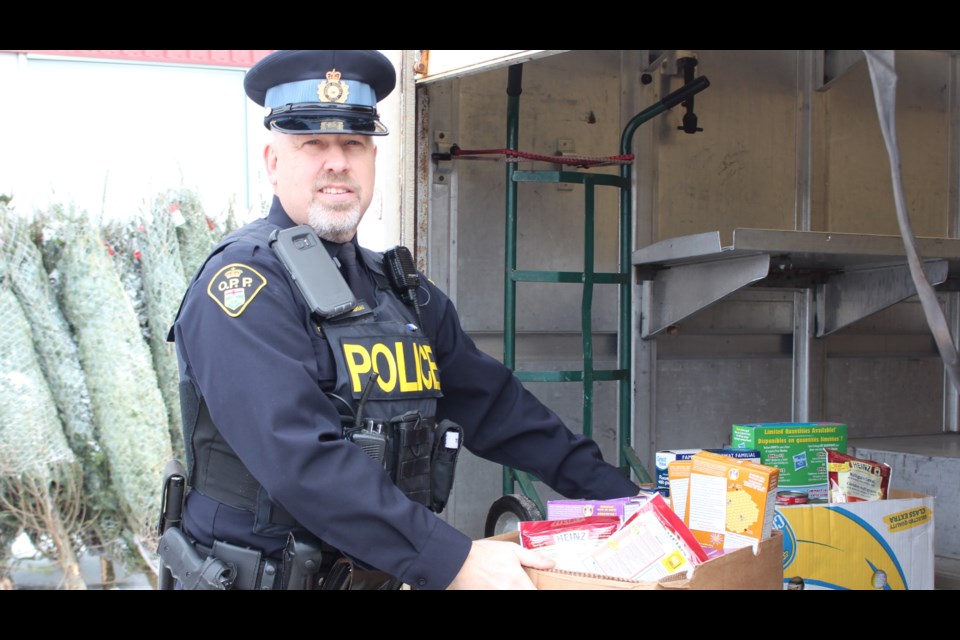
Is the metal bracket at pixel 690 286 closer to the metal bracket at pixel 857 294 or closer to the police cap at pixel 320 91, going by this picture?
the metal bracket at pixel 857 294

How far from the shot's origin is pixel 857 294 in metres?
3.48

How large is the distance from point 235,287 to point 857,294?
2.74 metres

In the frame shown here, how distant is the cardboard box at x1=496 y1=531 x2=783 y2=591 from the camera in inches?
51.6

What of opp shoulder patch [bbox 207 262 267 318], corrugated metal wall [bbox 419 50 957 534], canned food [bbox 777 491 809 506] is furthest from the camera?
corrugated metal wall [bbox 419 50 957 534]

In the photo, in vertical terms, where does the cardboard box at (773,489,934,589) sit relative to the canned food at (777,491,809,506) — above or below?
below

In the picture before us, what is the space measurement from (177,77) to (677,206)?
2627 millimetres

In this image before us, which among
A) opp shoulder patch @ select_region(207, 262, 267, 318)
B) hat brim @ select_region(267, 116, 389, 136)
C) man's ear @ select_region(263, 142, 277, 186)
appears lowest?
opp shoulder patch @ select_region(207, 262, 267, 318)

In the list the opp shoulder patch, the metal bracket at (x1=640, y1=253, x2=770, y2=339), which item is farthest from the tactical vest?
the metal bracket at (x1=640, y1=253, x2=770, y2=339)

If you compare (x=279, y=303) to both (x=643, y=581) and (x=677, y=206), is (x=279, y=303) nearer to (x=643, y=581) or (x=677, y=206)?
(x=643, y=581)

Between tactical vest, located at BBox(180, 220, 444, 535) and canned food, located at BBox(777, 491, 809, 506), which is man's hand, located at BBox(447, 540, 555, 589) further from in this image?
canned food, located at BBox(777, 491, 809, 506)

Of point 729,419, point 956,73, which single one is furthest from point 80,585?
point 956,73

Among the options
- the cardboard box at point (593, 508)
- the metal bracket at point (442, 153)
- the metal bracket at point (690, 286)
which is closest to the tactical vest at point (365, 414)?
the cardboard box at point (593, 508)

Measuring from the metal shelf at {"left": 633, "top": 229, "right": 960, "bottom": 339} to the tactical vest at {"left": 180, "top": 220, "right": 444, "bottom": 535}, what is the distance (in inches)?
48.1

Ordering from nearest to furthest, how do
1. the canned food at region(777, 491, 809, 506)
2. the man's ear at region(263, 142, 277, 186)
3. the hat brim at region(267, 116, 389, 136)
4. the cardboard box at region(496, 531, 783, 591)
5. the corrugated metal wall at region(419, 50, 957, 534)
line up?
the cardboard box at region(496, 531, 783, 591), the hat brim at region(267, 116, 389, 136), the man's ear at region(263, 142, 277, 186), the canned food at region(777, 491, 809, 506), the corrugated metal wall at region(419, 50, 957, 534)
